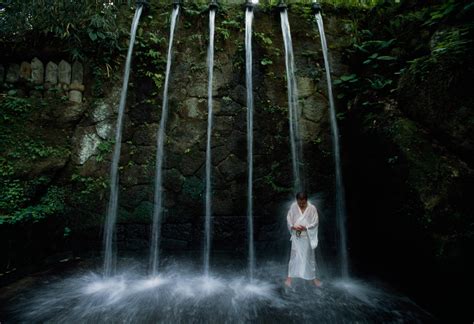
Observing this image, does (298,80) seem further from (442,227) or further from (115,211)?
(115,211)

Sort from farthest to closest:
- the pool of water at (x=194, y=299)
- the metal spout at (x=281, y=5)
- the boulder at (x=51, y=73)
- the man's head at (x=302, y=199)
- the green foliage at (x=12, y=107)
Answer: the metal spout at (x=281, y=5) < the boulder at (x=51, y=73) < the green foliage at (x=12, y=107) < the man's head at (x=302, y=199) < the pool of water at (x=194, y=299)

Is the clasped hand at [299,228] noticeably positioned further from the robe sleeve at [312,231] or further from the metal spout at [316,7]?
the metal spout at [316,7]

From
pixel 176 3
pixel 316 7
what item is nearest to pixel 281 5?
pixel 316 7

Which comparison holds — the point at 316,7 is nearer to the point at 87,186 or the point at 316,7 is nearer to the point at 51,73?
the point at 51,73

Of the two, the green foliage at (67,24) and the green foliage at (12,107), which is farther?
the green foliage at (67,24)

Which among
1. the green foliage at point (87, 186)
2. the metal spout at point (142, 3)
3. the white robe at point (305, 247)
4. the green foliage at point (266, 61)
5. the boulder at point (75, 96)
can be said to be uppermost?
the metal spout at point (142, 3)

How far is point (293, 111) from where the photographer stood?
5.07 metres

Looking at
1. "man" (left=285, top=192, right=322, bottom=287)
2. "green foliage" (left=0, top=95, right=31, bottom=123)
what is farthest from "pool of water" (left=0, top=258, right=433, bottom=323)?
"green foliage" (left=0, top=95, right=31, bottom=123)

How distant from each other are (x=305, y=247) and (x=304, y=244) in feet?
0.16

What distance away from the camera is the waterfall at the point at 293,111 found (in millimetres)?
5020

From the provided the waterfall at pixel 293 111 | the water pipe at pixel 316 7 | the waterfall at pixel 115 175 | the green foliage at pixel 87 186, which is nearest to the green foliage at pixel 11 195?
the green foliage at pixel 87 186

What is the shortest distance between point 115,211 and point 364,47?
5.97 m

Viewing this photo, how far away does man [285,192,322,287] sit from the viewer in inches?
150

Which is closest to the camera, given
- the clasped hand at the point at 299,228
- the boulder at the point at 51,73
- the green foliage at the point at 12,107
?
the clasped hand at the point at 299,228
